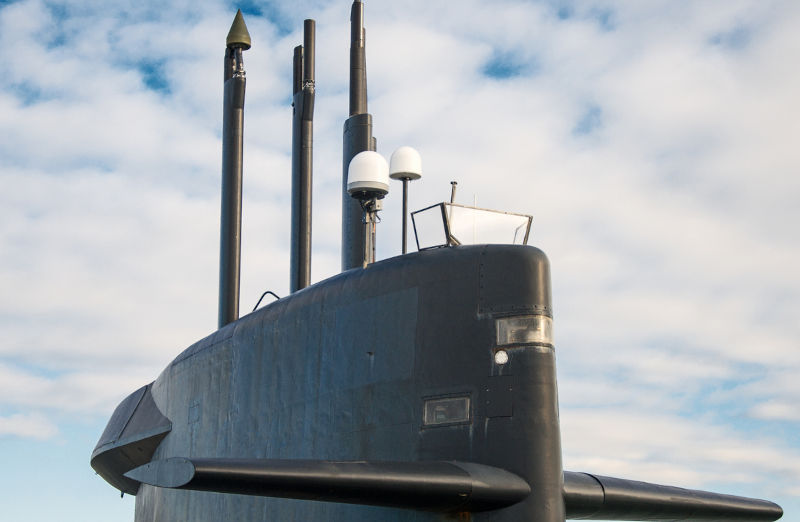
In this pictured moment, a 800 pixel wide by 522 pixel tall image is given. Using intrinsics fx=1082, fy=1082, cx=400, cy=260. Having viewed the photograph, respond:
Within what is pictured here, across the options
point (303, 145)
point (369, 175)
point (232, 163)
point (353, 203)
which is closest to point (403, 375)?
point (369, 175)

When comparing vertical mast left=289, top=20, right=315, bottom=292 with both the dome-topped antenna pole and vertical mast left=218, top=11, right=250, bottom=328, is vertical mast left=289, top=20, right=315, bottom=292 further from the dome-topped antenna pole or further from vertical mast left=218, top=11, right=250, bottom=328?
the dome-topped antenna pole

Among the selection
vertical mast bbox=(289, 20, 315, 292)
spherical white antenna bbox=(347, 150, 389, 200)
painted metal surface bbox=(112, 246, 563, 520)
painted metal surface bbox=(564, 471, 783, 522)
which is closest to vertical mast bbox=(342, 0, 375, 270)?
vertical mast bbox=(289, 20, 315, 292)

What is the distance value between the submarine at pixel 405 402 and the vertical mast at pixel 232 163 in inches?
249

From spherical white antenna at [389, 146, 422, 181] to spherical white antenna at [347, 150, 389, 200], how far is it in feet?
0.29

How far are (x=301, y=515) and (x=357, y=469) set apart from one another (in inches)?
77.6

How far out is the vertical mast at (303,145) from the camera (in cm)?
1772

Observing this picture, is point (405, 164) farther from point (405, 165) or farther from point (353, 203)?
point (353, 203)

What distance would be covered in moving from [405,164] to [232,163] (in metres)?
9.06

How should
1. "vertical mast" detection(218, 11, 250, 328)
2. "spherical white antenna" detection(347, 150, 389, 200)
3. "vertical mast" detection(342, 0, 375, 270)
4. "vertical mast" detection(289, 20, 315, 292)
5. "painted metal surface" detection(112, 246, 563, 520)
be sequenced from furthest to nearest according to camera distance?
1. "vertical mast" detection(218, 11, 250, 328)
2. "vertical mast" detection(289, 20, 315, 292)
3. "vertical mast" detection(342, 0, 375, 270)
4. "spherical white antenna" detection(347, 150, 389, 200)
5. "painted metal surface" detection(112, 246, 563, 520)

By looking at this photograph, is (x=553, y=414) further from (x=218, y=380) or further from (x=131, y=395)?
(x=131, y=395)

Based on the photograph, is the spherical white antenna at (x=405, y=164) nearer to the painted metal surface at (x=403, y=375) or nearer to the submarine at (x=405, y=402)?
the submarine at (x=405, y=402)

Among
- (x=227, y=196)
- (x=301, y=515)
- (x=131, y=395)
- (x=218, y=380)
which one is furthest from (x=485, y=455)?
(x=227, y=196)

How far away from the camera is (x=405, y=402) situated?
27.2 feet

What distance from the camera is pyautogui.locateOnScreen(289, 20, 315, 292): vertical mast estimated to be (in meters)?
17.7
